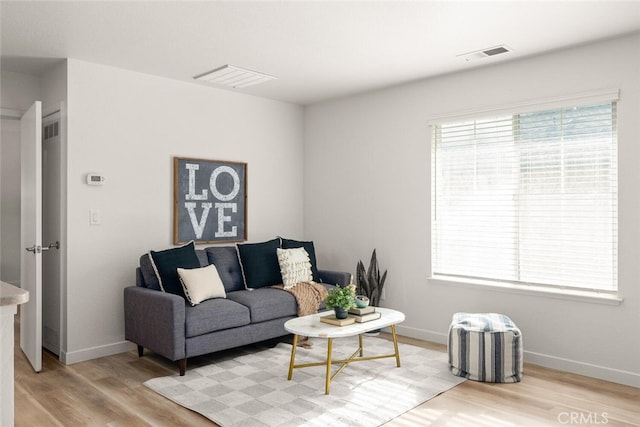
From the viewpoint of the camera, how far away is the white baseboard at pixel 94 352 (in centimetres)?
397

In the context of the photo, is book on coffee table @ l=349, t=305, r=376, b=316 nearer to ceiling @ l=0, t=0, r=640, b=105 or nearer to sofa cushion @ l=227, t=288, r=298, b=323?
sofa cushion @ l=227, t=288, r=298, b=323

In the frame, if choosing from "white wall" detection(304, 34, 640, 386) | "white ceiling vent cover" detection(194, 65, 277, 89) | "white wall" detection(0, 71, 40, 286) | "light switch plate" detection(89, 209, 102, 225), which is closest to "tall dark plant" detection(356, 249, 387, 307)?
"white wall" detection(304, 34, 640, 386)

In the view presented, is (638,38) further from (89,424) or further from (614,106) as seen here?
(89,424)

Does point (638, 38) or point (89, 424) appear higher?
point (638, 38)

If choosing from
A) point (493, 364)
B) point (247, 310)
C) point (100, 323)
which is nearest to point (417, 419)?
point (493, 364)

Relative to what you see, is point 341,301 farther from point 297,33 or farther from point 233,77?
point 233,77

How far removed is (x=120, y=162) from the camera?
426 cm

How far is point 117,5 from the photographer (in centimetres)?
293

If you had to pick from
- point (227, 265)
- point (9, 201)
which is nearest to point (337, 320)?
point (227, 265)

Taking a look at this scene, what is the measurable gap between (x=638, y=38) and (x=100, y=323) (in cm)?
473

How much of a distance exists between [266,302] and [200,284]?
592mm

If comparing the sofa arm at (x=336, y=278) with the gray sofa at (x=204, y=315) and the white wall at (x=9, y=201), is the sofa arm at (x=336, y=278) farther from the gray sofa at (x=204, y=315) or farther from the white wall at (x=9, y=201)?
the white wall at (x=9, y=201)

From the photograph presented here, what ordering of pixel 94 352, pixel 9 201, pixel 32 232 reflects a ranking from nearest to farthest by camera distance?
1. pixel 32 232
2. pixel 94 352
3. pixel 9 201

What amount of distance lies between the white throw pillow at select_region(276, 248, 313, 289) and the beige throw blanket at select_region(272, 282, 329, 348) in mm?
63
